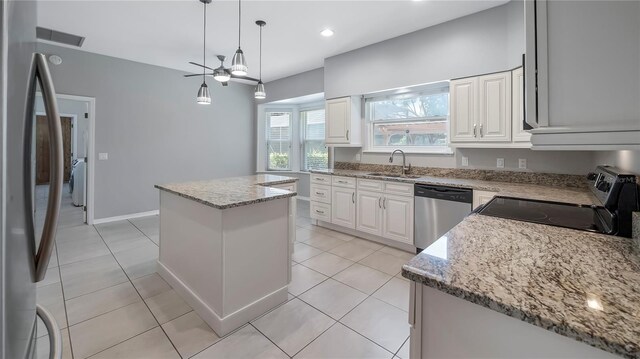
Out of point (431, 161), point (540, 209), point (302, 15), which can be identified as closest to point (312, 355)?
point (540, 209)

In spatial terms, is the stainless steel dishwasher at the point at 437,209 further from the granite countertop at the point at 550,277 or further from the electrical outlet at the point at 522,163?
the granite countertop at the point at 550,277

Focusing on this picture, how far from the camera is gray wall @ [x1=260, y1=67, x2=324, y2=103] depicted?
5230 millimetres

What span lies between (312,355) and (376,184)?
2308mm

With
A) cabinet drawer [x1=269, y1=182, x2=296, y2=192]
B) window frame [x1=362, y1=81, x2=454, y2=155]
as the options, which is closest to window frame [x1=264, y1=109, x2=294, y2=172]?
window frame [x1=362, y1=81, x2=454, y2=155]

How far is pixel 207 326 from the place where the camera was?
1.99 meters

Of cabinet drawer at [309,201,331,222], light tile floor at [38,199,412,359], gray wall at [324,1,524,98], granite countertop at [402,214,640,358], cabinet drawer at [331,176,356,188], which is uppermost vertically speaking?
gray wall at [324,1,524,98]

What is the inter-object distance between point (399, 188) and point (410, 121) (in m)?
1.19

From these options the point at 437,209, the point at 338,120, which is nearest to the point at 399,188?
the point at 437,209

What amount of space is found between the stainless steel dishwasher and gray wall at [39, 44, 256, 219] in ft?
14.4

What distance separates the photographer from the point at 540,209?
176 centimetres

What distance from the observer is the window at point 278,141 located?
21.4ft

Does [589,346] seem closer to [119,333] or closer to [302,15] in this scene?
[119,333]

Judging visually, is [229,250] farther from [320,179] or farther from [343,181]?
[320,179]

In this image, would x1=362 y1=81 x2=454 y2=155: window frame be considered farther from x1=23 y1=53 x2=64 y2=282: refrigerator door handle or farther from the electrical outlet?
x1=23 y1=53 x2=64 y2=282: refrigerator door handle
